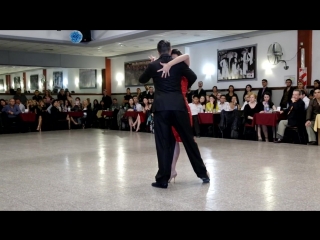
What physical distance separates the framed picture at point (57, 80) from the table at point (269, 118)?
14090 mm

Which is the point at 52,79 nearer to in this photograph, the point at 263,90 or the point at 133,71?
the point at 133,71

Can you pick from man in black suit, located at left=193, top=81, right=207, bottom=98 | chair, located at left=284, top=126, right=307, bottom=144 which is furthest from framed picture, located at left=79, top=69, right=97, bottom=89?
chair, located at left=284, top=126, right=307, bottom=144

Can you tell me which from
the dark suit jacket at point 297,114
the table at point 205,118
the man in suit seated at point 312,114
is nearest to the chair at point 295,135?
the dark suit jacket at point 297,114

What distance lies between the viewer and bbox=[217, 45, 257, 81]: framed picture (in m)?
12.2

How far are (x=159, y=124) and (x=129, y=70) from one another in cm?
1282

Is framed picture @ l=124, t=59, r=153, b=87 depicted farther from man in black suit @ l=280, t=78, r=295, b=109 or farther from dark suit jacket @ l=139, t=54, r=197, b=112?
dark suit jacket @ l=139, t=54, r=197, b=112

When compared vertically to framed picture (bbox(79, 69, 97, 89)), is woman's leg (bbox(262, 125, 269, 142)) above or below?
below

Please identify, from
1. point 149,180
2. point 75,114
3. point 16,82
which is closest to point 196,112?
point 75,114

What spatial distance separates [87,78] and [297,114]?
12864mm

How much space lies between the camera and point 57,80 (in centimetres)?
2103

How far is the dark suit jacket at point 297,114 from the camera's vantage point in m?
8.34

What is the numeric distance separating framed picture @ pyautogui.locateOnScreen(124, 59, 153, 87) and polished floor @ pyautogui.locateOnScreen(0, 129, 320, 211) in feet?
27.8
